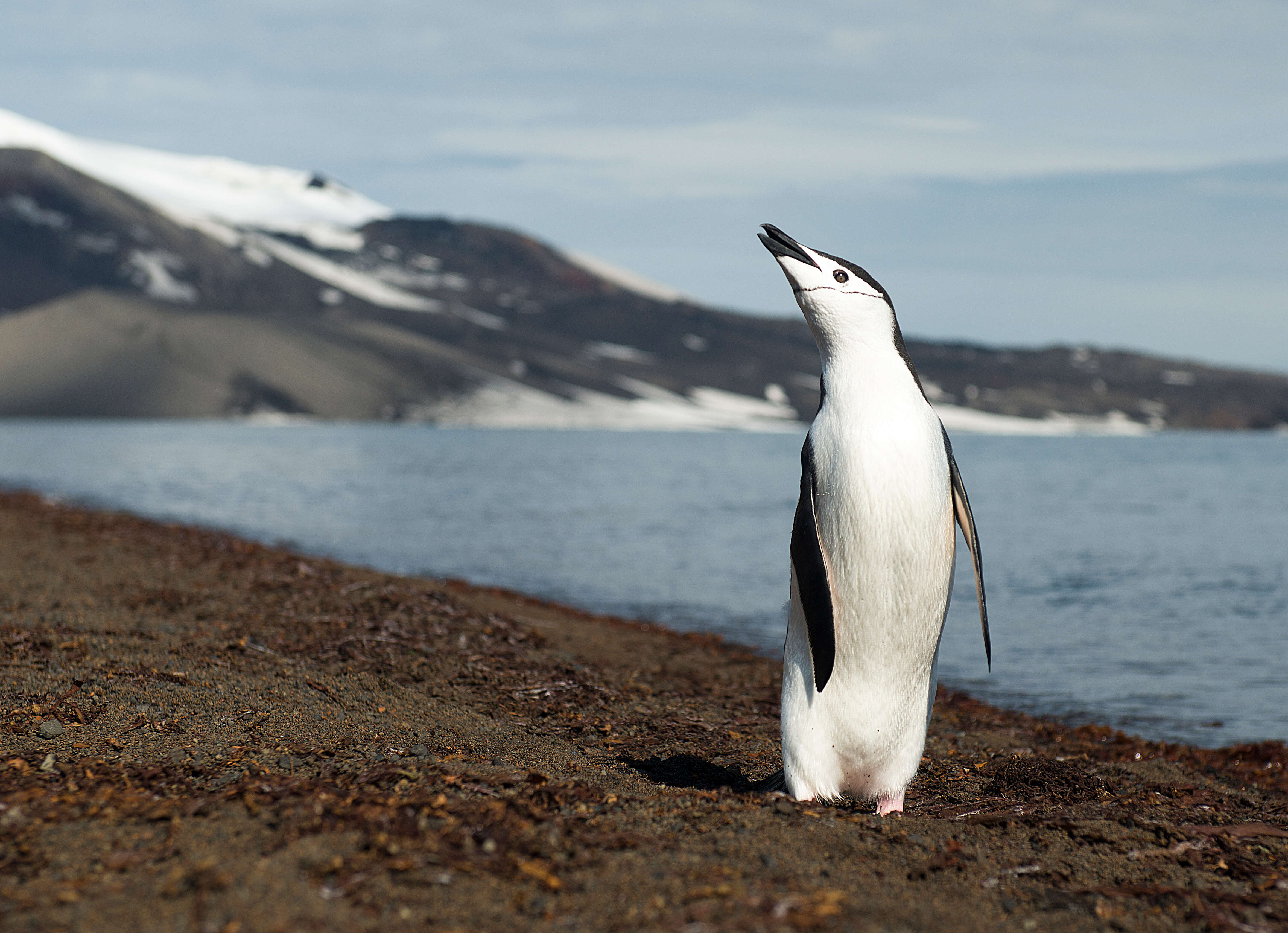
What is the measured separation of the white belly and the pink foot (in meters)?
0.03

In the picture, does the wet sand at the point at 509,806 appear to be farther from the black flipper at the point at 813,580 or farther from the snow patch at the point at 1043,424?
the snow patch at the point at 1043,424

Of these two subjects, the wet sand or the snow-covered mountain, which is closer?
the wet sand

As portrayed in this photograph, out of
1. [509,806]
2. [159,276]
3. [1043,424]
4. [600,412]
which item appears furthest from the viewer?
[159,276]

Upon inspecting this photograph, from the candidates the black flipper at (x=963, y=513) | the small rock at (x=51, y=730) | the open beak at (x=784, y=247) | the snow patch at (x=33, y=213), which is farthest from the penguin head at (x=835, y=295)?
the snow patch at (x=33, y=213)

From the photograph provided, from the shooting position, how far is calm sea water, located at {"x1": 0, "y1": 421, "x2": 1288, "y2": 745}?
40.1 ft

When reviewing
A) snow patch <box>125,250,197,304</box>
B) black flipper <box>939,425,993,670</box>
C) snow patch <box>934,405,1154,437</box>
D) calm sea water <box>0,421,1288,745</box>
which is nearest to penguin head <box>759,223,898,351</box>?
black flipper <box>939,425,993,670</box>

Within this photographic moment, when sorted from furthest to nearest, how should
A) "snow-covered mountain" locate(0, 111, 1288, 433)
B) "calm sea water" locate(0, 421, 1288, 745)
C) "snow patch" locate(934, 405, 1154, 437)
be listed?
"snow patch" locate(934, 405, 1154, 437) → "snow-covered mountain" locate(0, 111, 1288, 433) → "calm sea water" locate(0, 421, 1288, 745)

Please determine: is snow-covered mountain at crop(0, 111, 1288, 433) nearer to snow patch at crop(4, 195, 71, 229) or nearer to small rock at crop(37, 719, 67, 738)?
snow patch at crop(4, 195, 71, 229)

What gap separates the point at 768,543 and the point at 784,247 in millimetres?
20549

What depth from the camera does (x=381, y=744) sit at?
18.7 feet

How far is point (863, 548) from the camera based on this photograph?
5.17 m

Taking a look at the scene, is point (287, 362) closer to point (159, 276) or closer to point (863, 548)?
point (159, 276)

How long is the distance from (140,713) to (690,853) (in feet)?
11.2

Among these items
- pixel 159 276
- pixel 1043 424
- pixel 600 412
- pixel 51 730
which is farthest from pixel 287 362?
pixel 51 730
